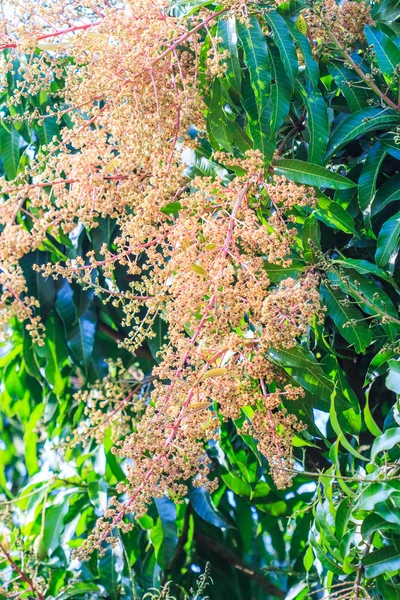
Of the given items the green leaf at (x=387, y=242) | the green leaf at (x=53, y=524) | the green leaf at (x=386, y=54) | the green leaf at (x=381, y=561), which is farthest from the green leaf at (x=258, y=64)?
the green leaf at (x=53, y=524)

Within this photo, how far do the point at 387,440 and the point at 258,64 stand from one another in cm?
82

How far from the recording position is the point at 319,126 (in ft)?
5.32

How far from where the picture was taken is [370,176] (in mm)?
1645

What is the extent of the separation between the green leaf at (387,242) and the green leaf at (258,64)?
372mm

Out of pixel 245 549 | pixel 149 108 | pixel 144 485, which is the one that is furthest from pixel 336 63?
pixel 245 549

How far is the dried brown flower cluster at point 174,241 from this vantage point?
1.40 metres

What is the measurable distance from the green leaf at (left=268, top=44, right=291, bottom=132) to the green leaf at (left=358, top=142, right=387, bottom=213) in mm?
221

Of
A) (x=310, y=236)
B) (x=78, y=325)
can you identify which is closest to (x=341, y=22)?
(x=310, y=236)

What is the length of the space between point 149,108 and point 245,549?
Answer: 1.58 meters

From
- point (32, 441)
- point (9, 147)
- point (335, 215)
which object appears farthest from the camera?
point (32, 441)

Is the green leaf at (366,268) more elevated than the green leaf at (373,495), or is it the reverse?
the green leaf at (366,268)

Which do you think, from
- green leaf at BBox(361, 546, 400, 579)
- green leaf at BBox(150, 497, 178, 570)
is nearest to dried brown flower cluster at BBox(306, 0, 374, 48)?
green leaf at BBox(361, 546, 400, 579)

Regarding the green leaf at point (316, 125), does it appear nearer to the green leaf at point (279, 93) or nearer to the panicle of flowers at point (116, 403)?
the green leaf at point (279, 93)

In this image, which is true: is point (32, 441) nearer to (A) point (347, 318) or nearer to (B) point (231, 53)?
(A) point (347, 318)
